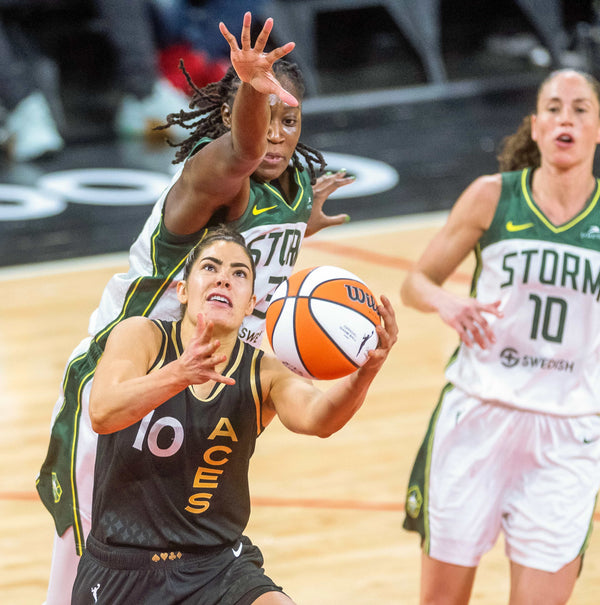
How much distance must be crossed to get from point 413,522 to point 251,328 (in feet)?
3.79

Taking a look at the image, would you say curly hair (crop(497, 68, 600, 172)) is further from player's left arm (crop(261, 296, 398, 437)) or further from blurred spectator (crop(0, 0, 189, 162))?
blurred spectator (crop(0, 0, 189, 162))

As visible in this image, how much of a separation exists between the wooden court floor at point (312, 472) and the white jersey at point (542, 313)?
120 cm

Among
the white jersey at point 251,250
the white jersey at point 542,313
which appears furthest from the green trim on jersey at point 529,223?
the white jersey at point 251,250

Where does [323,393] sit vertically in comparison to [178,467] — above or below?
above

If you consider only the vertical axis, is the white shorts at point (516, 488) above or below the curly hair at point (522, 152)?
below

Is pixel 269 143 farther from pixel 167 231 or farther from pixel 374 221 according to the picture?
pixel 374 221

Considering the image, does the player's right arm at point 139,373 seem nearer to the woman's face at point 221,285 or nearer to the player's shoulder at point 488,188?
the woman's face at point 221,285

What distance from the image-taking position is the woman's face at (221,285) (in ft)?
11.1

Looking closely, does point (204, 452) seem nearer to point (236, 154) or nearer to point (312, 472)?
point (236, 154)

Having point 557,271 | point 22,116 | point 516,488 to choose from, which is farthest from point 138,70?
point 516,488

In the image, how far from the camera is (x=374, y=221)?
10.7m

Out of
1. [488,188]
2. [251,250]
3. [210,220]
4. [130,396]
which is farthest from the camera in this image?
[488,188]

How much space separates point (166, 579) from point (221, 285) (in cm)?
84

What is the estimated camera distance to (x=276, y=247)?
385cm
